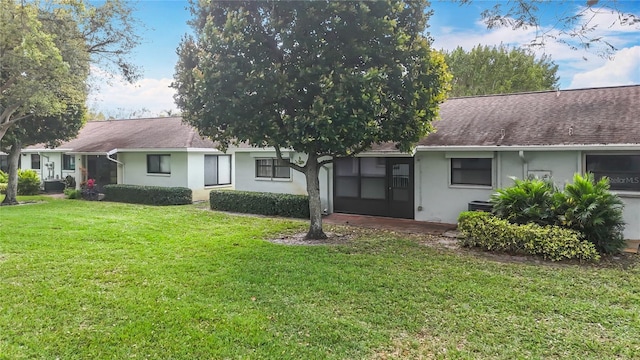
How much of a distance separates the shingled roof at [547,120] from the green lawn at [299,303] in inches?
159

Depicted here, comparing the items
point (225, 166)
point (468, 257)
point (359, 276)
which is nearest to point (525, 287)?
point (468, 257)

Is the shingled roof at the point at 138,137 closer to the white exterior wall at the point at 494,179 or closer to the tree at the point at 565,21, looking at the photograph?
the white exterior wall at the point at 494,179

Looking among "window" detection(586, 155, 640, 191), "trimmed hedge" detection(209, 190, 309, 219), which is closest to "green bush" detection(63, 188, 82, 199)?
"trimmed hedge" detection(209, 190, 309, 219)

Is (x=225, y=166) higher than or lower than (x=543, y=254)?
higher

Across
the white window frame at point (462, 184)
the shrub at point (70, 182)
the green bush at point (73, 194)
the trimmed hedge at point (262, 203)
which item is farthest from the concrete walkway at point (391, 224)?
the shrub at point (70, 182)

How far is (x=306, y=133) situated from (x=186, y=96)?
3.29 meters

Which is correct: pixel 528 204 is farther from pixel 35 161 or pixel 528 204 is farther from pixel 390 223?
pixel 35 161

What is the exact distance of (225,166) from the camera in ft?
65.0

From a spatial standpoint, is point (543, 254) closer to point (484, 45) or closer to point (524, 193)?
point (524, 193)

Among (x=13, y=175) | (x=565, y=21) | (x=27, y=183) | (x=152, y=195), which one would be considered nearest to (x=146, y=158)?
(x=152, y=195)

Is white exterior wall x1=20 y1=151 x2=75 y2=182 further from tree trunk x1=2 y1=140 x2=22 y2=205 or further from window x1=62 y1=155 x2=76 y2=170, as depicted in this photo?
tree trunk x1=2 y1=140 x2=22 y2=205

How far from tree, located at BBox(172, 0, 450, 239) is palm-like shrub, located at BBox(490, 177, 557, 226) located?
8.87 feet

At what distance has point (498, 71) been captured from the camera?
91.1 ft

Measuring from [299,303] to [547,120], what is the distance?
9702 millimetres
